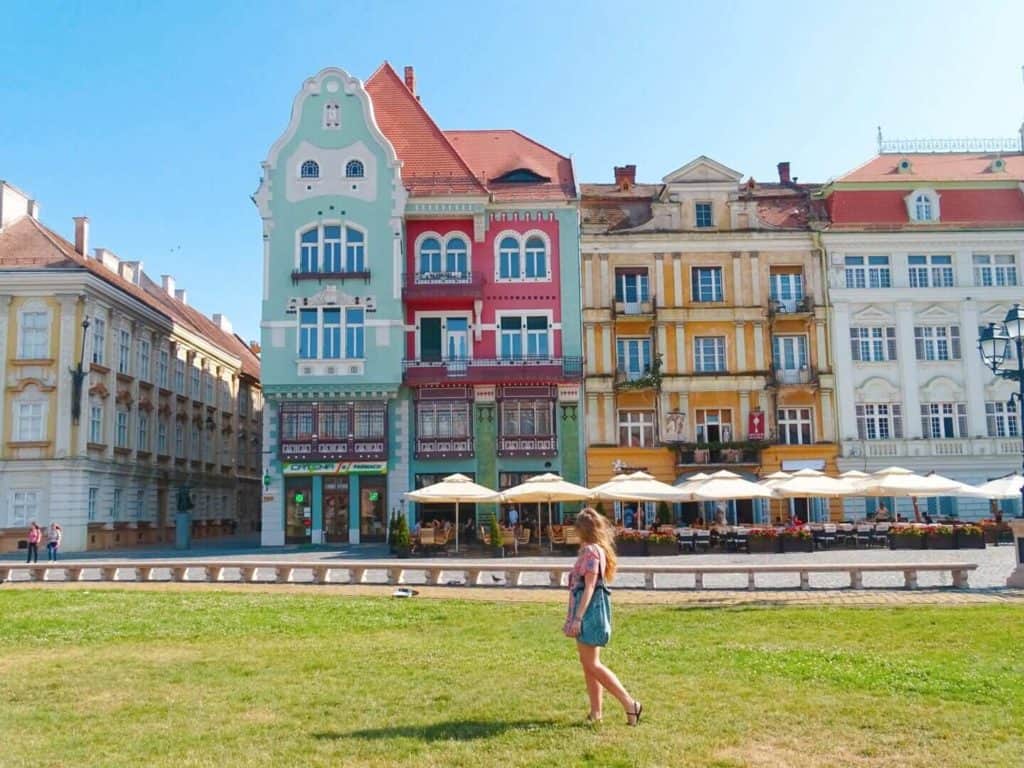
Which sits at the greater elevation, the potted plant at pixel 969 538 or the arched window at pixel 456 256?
the arched window at pixel 456 256

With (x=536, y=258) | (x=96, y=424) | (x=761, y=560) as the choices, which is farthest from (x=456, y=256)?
(x=761, y=560)

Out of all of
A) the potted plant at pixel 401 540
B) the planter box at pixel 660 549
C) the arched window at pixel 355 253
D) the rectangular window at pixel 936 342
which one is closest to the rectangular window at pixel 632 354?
the arched window at pixel 355 253

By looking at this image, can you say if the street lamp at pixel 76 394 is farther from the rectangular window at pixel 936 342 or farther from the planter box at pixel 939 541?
the rectangular window at pixel 936 342

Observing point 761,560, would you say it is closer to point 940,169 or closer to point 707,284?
point 707,284

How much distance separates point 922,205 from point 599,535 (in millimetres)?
37869

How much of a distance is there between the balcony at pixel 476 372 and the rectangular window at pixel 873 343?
12.2 m

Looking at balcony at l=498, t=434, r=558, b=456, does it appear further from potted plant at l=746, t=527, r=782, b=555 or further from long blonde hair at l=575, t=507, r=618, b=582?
long blonde hair at l=575, t=507, r=618, b=582

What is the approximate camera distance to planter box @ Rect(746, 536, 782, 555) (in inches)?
1145

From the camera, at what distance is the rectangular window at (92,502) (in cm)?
3751

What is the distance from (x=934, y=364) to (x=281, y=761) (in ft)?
126

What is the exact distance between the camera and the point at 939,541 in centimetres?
2938

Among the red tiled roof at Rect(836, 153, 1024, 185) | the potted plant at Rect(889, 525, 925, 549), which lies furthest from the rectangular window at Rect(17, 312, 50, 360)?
the red tiled roof at Rect(836, 153, 1024, 185)

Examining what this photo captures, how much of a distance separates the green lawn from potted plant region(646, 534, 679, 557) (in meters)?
13.6

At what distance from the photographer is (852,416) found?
3934 centimetres
